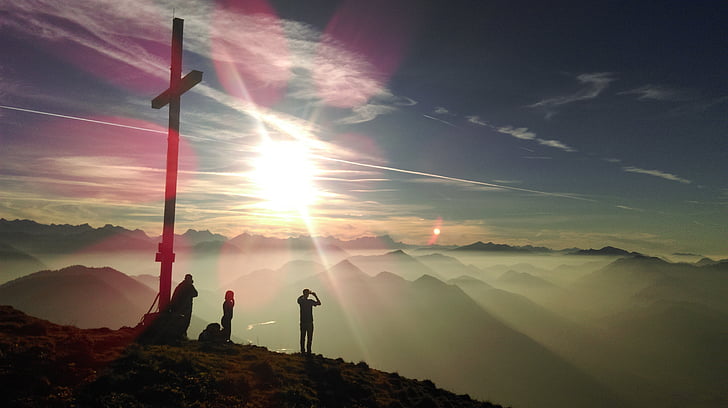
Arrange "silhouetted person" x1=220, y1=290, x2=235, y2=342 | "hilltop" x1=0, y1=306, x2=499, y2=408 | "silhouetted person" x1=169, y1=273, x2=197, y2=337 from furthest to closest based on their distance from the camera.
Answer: "silhouetted person" x1=220, y1=290, x2=235, y2=342
"silhouetted person" x1=169, y1=273, x2=197, y2=337
"hilltop" x1=0, y1=306, x2=499, y2=408

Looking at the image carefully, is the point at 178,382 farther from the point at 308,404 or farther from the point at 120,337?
the point at 120,337

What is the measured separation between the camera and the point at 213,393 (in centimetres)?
1093

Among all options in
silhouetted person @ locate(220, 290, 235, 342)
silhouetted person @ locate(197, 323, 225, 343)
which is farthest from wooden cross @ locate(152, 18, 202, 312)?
silhouetted person @ locate(220, 290, 235, 342)

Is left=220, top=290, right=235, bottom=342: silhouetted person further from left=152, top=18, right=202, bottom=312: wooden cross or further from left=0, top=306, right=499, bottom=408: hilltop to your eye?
left=152, top=18, right=202, bottom=312: wooden cross

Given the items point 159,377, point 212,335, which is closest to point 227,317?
point 212,335

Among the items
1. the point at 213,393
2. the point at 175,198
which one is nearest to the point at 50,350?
the point at 213,393

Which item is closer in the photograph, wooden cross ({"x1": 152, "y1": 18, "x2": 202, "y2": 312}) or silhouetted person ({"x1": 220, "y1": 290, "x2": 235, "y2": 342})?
wooden cross ({"x1": 152, "y1": 18, "x2": 202, "y2": 312})

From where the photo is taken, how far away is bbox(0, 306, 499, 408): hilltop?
9.37 metres

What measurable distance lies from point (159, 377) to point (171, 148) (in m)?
9.01

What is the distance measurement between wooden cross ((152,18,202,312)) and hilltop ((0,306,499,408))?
235cm

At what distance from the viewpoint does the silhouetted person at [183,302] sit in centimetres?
1645

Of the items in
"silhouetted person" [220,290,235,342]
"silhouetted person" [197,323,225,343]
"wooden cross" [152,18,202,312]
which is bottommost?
"silhouetted person" [197,323,225,343]

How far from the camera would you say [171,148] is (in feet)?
53.0

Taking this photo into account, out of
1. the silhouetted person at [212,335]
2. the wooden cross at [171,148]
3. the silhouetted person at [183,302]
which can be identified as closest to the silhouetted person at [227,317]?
the silhouetted person at [212,335]
